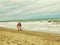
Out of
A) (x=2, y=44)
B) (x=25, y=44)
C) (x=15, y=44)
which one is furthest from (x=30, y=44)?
(x=2, y=44)

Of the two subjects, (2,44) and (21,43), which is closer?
(2,44)

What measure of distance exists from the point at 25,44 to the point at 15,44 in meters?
0.95

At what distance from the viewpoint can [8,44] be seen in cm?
1205

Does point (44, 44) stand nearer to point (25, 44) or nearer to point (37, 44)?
point (37, 44)

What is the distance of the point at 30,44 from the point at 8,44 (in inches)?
78.2

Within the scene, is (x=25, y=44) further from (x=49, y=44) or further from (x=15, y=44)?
(x=49, y=44)

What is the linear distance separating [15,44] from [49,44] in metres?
3.41

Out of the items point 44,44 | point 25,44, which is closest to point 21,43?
point 25,44

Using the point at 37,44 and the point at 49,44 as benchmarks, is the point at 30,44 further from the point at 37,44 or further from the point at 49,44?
the point at 49,44

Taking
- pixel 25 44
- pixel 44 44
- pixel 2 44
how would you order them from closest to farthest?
1. pixel 2 44
2. pixel 25 44
3. pixel 44 44

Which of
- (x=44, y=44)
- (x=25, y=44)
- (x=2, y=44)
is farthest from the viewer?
(x=44, y=44)

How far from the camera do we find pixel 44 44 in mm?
13656

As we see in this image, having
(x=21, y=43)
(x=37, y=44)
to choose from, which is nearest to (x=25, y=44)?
(x=21, y=43)

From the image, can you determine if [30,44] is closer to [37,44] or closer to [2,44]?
[37,44]
